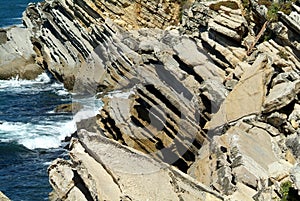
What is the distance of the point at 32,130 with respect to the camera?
4044 cm

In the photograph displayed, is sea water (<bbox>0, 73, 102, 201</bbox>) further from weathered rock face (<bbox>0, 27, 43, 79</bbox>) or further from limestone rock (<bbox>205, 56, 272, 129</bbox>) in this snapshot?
limestone rock (<bbox>205, 56, 272, 129</bbox>)

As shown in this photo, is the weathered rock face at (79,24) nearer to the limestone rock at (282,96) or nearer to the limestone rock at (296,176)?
the limestone rock at (282,96)

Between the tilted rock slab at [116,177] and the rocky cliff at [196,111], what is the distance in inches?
1.4

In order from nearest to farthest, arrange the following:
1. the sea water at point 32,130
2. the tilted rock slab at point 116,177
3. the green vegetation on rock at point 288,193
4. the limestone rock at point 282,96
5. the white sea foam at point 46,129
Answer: the green vegetation on rock at point 288,193
the tilted rock slab at point 116,177
the limestone rock at point 282,96
the sea water at point 32,130
the white sea foam at point 46,129

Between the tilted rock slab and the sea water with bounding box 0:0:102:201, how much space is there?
38.4 ft

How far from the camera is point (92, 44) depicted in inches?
1864

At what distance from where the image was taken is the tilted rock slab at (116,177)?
17.2 meters

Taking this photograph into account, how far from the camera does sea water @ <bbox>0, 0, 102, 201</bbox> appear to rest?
32438 millimetres

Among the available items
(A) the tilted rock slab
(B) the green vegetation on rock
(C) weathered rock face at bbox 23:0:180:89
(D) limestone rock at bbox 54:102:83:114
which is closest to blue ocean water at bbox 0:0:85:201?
(D) limestone rock at bbox 54:102:83:114

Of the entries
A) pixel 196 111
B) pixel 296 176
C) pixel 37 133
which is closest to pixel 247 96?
pixel 196 111

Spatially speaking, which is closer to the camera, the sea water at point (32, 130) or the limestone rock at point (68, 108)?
the sea water at point (32, 130)

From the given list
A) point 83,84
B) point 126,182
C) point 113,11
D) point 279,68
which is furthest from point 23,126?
point 126,182

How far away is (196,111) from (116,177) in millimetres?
9688

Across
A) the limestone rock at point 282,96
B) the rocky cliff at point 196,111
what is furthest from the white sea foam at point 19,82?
the limestone rock at point 282,96
